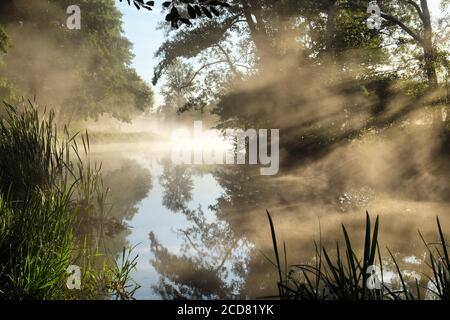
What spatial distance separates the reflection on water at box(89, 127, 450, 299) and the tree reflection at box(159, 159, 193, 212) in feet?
0.11

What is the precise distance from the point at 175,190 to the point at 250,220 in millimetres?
4994

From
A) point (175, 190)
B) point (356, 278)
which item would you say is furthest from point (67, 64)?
point (356, 278)

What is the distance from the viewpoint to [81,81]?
28625 mm

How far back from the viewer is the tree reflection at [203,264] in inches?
169

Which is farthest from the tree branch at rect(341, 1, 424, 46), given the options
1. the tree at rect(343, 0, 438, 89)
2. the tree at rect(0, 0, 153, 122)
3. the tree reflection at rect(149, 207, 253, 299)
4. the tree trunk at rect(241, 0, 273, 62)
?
the tree at rect(0, 0, 153, 122)

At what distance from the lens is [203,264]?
17.2 feet

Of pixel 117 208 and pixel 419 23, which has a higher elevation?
pixel 419 23

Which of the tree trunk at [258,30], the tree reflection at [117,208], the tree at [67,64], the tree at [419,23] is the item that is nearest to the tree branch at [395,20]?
the tree at [419,23]

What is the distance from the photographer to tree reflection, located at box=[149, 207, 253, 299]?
429 cm

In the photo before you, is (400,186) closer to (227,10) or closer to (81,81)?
(227,10)

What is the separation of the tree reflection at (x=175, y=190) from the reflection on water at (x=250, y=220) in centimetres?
3

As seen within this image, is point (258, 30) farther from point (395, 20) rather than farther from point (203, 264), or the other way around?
point (203, 264)
